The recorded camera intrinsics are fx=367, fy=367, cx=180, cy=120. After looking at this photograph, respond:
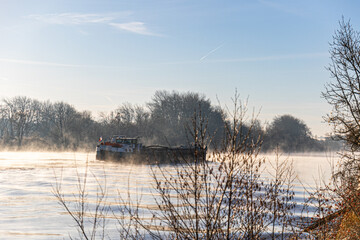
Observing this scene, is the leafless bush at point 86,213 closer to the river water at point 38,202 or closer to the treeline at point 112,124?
the river water at point 38,202

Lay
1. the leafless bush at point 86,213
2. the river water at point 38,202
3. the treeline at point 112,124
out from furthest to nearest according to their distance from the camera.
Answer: the treeline at point 112,124
the river water at point 38,202
the leafless bush at point 86,213

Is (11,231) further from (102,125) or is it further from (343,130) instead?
(102,125)

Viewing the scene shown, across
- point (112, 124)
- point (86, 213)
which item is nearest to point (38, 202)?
point (86, 213)

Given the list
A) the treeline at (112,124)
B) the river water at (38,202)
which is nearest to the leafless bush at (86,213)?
the river water at (38,202)

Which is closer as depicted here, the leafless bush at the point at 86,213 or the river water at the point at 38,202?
the leafless bush at the point at 86,213

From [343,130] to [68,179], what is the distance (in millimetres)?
19487

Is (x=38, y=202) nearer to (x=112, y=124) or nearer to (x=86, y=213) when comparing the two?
(x=86, y=213)

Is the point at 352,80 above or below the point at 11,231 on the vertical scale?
above

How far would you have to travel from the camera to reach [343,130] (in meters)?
21.0

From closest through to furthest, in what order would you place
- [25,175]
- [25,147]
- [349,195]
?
[349,195]
[25,175]
[25,147]

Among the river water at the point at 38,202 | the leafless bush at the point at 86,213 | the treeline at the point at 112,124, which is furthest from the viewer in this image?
the treeline at the point at 112,124

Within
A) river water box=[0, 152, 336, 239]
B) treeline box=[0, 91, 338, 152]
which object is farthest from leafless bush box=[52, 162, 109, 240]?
treeline box=[0, 91, 338, 152]

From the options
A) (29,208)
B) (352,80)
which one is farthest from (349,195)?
(29,208)

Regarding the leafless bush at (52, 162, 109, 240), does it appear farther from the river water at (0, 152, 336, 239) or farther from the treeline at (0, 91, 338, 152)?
the treeline at (0, 91, 338, 152)
